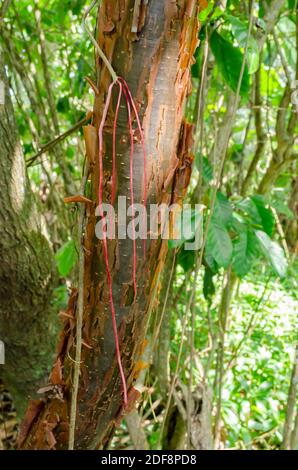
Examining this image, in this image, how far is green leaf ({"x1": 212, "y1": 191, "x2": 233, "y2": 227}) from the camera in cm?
96

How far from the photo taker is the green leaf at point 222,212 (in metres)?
0.96

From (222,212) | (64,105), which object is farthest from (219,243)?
(64,105)

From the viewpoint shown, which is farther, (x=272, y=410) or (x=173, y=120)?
(x=272, y=410)

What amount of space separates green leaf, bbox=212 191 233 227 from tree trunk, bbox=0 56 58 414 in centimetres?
42

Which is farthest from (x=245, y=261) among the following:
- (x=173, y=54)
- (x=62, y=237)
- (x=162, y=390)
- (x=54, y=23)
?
(x=54, y=23)

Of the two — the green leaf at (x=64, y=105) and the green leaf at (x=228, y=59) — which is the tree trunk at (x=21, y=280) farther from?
the green leaf at (x=64, y=105)

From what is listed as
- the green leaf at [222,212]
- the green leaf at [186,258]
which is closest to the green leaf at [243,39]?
the green leaf at [222,212]

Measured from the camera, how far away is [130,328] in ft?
2.17

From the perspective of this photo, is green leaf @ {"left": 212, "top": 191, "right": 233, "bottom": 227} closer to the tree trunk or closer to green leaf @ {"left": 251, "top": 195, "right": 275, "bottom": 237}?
green leaf @ {"left": 251, "top": 195, "right": 275, "bottom": 237}

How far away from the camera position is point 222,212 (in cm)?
96

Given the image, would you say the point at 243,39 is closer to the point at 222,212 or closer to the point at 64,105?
the point at 222,212
